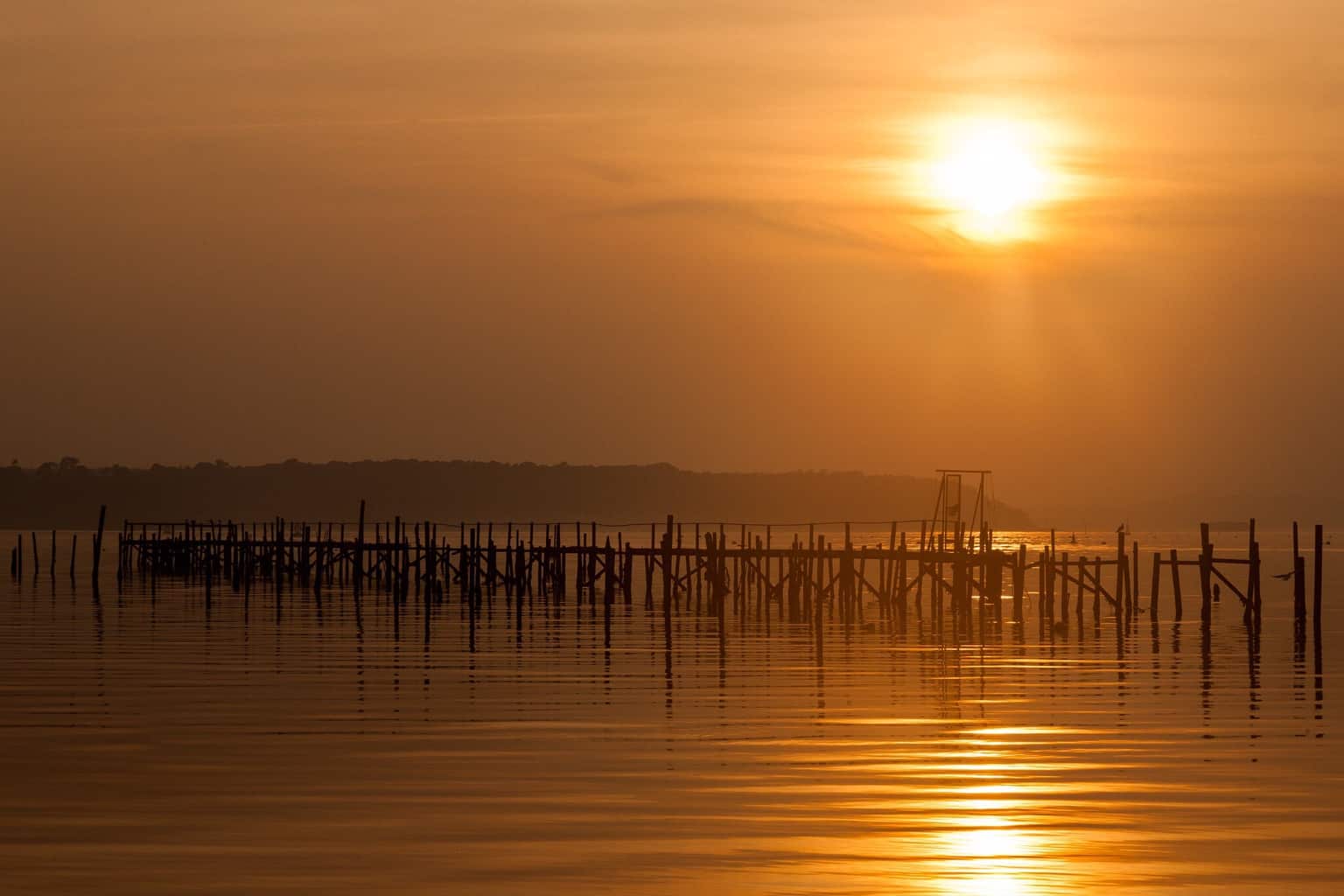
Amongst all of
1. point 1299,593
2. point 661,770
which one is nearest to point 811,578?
point 1299,593

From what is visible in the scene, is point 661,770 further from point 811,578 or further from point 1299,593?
point 811,578

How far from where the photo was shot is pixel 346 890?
1280cm

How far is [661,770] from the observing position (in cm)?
1828

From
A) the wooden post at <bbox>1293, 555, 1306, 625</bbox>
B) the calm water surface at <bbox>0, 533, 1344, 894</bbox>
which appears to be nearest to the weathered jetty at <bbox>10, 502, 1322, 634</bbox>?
the wooden post at <bbox>1293, 555, 1306, 625</bbox>

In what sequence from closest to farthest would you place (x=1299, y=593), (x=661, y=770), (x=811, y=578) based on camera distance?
(x=661, y=770) < (x=1299, y=593) < (x=811, y=578)

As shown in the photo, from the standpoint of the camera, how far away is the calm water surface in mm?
13516

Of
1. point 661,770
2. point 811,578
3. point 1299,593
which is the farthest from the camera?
point 811,578

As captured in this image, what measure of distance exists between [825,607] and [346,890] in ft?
141

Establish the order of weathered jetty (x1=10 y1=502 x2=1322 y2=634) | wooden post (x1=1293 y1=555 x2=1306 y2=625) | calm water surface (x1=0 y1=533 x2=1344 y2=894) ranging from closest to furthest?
calm water surface (x1=0 y1=533 x2=1344 y2=894)
wooden post (x1=1293 y1=555 x2=1306 y2=625)
weathered jetty (x1=10 y1=502 x2=1322 y2=634)

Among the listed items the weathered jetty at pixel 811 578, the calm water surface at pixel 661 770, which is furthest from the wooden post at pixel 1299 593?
the calm water surface at pixel 661 770

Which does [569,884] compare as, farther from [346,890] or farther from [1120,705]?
[1120,705]

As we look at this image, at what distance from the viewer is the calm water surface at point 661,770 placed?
13.5m

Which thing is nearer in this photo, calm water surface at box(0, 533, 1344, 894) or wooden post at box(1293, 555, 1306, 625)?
calm water surface at box(0, 533, 1344, 894)

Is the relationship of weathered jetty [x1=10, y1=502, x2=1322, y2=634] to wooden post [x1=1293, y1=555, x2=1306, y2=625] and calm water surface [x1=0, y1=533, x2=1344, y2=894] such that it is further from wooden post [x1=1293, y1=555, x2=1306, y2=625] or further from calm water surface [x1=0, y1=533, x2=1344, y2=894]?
calm water surface [x1=0, y1=533, x2=1344, y2=894]
